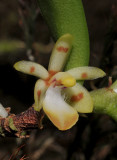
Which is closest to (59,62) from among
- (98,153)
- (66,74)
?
(66,74)

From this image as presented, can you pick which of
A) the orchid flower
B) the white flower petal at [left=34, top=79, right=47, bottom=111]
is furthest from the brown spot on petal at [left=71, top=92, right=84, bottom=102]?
the white flower petal at [left=34, top=79, right=47, bottom=111]

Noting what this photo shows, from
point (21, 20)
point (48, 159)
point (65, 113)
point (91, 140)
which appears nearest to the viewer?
point (65, 113)

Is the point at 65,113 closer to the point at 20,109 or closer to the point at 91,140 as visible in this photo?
the point at 91,140

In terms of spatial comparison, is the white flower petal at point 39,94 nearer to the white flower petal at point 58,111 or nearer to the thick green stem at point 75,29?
the white flower petal at point 58,111

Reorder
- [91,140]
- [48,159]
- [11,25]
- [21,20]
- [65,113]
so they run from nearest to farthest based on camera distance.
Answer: [65,113] → [91,140] → [21,20] → [48,159] → [11,25]

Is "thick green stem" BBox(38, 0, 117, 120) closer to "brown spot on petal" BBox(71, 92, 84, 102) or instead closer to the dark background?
"brown spot on petal" BBox(71, 92, 84, 102)

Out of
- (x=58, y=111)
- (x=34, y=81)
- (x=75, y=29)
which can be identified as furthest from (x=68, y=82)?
(x=34, y=81)

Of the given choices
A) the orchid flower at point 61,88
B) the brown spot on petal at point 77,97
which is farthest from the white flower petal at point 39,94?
the brown spot on petal at point 77,97
